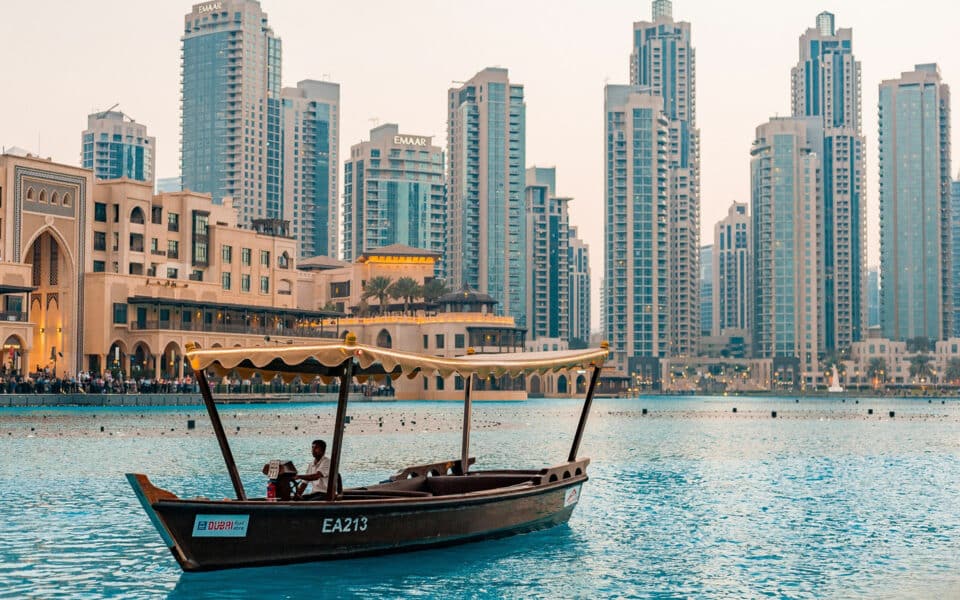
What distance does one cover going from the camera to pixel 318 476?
19781 mm

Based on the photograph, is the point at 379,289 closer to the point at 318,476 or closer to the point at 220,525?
the point at 318,476

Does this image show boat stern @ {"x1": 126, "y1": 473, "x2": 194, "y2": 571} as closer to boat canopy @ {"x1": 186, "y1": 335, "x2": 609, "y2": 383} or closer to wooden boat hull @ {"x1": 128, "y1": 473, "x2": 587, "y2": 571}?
wooden boat hull @ {"x1": 128, "y1": 473, "x2": 587, "y2": 571}

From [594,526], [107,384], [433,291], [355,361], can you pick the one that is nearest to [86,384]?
[107,384]

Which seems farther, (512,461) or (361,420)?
(361,420)

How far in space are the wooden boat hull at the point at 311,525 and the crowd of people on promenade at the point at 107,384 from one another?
61.3 metres

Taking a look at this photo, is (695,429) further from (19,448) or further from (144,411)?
(19,448)

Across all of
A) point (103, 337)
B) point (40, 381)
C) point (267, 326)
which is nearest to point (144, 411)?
point (40, 381)

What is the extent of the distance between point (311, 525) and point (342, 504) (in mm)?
573

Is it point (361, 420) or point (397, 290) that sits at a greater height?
point (397, 290)

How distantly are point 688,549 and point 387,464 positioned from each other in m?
19.3

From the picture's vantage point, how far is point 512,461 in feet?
143

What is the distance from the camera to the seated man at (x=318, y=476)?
19594 mm

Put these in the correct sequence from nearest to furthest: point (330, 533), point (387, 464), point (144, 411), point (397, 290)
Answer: point (330, 533) → point (387, 464) → point (144, 411) → point (397, 290)

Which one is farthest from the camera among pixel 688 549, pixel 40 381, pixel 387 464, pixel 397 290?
pixel 397 290
